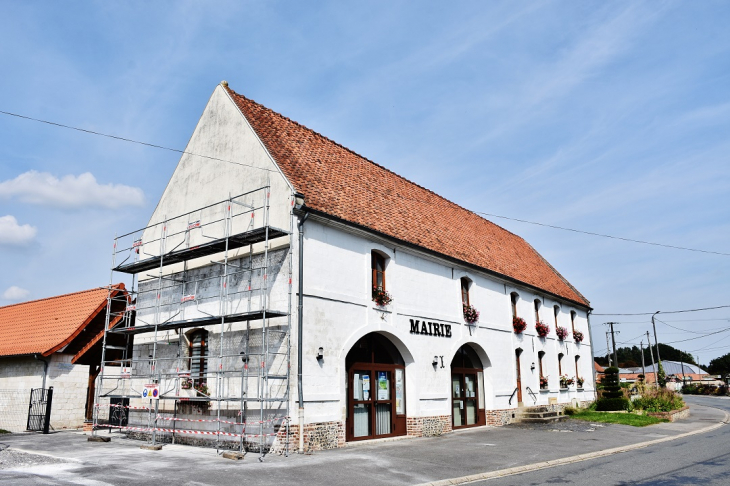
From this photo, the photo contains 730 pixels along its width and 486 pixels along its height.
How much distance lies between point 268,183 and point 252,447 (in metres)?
6.91

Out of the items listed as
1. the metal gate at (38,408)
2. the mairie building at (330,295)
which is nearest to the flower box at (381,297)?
the mairie building at (330,295)

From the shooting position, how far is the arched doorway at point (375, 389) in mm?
15738

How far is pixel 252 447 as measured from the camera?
529 inches

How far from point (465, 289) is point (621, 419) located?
29.3 ft

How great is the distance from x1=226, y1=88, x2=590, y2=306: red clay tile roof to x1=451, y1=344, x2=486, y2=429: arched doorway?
367cm

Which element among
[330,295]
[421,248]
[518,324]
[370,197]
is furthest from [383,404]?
[518,324]

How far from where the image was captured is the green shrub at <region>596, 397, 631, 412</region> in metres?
27.5

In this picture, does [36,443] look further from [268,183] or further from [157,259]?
[268,183]

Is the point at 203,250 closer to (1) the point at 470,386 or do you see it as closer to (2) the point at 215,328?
(2) the point at 215,328

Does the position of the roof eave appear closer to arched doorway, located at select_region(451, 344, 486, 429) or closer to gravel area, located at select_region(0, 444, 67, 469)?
arched doorway, located at select_region(451, 344, 486, 429)

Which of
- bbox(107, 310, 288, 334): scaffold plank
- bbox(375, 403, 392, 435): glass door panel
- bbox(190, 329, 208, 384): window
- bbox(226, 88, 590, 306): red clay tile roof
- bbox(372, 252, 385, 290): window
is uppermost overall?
bbox(226, 88, 590, 306): red clay tile roof

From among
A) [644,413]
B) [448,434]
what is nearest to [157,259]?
[448,434]

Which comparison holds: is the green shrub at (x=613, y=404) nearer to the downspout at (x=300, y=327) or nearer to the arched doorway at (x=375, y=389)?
the arched doorway at (x=375, y=389)

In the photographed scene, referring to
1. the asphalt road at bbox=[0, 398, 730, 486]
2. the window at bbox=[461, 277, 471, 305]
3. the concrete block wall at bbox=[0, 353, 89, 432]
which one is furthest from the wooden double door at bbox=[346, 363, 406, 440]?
the concrete block wall at bbox=[0, 353, 89, 432]
